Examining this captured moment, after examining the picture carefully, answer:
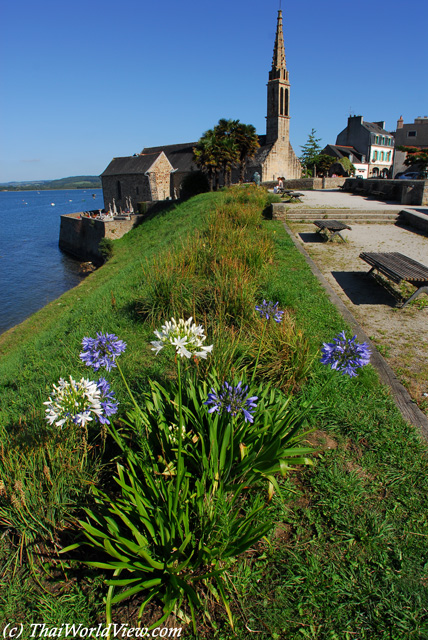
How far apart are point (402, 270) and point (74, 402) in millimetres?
5633

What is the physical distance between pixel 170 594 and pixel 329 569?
34.9 inches

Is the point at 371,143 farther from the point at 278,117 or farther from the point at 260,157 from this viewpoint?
the point at 260,157

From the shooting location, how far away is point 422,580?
6.52 feet

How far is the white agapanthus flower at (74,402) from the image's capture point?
2064mm

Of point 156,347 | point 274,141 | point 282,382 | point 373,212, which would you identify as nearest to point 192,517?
point 156,347

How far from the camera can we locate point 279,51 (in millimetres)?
43719

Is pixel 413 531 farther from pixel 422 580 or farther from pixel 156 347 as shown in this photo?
pixel 156 347

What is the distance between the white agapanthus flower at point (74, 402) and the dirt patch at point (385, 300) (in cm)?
281

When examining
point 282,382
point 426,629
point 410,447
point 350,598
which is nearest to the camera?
point 426,629

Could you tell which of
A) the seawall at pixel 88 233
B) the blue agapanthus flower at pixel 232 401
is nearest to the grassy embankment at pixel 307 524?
the blue agapanthus flower at pixel 232 401

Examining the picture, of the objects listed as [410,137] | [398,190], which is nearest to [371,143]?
[410,137]

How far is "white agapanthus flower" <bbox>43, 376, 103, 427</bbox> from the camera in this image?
2.06 m

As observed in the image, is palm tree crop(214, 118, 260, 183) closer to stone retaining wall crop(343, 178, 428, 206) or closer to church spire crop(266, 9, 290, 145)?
stone retaining wall crop(343, 178, 428, 206)

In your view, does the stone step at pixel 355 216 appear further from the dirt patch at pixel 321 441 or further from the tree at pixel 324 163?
the tree at pixel 324 163
